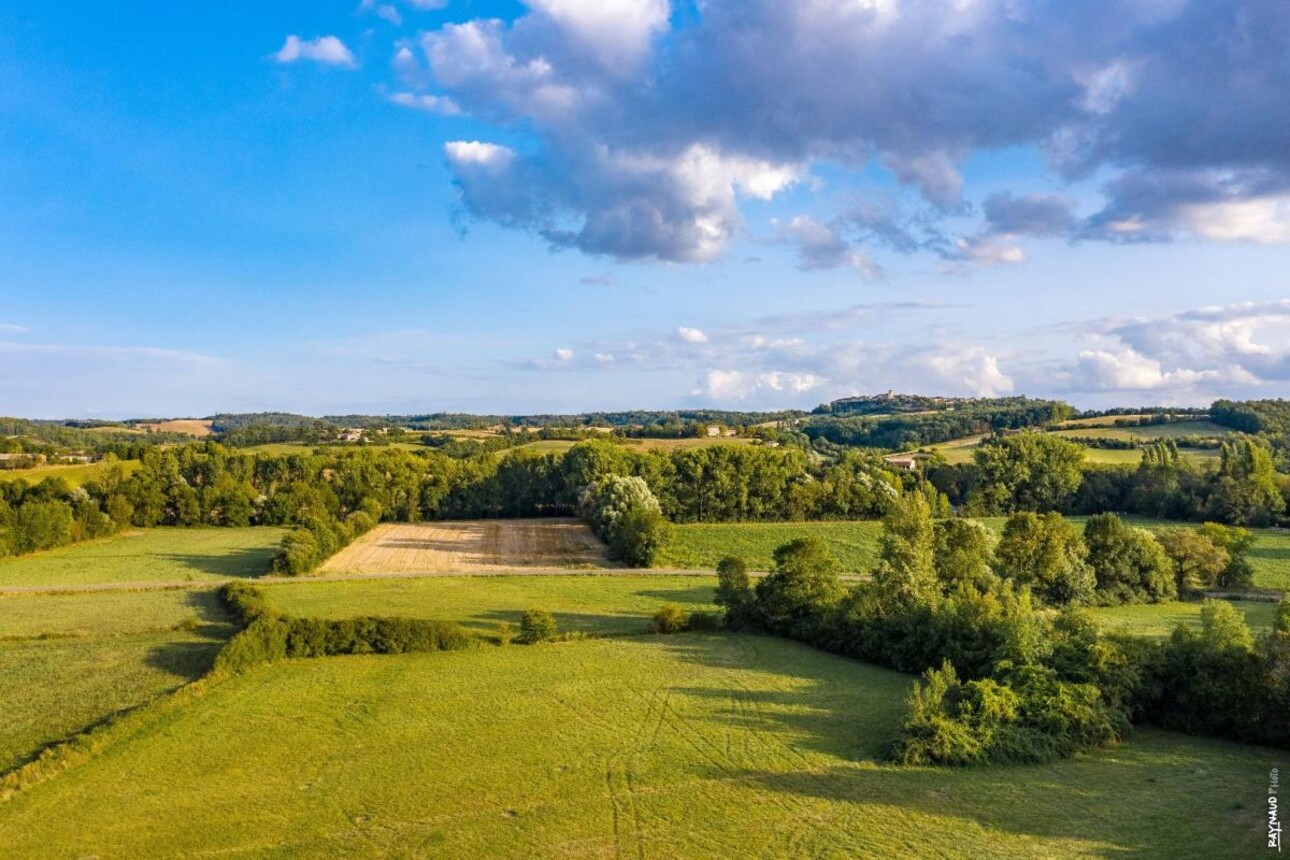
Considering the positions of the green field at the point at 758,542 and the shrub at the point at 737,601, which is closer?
the shrub at the point at 737,601

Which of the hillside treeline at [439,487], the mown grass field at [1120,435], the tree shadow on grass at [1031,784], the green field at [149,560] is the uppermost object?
the mown grass field at [1120,435]

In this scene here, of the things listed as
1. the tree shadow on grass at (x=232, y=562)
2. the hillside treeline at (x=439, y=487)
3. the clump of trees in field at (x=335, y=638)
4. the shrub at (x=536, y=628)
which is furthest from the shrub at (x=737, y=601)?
the hillside treeline at (x=439, y=487)

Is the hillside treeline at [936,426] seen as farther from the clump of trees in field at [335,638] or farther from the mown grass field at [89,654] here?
the mown grass field at [89,654]

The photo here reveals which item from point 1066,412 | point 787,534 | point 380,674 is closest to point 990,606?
point 380,674

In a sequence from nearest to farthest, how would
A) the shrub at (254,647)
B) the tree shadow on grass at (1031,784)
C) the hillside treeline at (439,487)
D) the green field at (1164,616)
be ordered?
1. the tree shadow on grass at (1031,784)
2. the shrub at (254,647)
3. the green field at (1164,616)
4. the hillside treeline at (439,487)

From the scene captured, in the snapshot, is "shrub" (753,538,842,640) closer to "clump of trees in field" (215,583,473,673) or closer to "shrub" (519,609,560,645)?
"shrub" (519,609,560,645)

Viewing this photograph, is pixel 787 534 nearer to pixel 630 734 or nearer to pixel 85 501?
pixel 630 734
